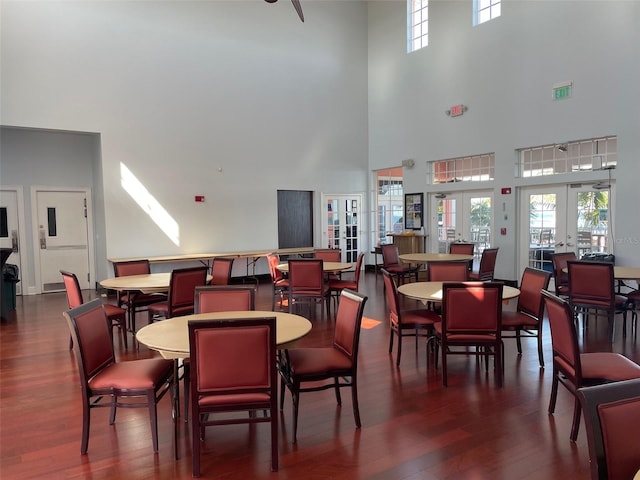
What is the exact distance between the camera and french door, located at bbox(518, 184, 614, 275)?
24.1 ft

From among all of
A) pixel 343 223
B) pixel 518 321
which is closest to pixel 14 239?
pixel 343 223

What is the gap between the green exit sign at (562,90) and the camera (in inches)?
297

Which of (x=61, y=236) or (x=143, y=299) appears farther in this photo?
(x=61, y=236)

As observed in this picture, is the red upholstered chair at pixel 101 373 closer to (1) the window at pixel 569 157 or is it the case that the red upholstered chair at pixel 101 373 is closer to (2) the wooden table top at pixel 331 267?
(2) the wooden table top at pixel 331 267

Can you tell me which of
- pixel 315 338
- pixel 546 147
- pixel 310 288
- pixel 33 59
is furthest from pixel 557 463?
pixel 33 59

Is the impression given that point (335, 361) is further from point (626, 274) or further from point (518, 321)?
point (626, 274)

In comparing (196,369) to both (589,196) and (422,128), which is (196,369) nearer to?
(589,196)

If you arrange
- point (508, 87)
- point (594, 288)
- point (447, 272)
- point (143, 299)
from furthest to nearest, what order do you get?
point (508, 87)
point (143, 299)
point (447, 272)
point (594, 288)

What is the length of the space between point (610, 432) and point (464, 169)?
8654mm

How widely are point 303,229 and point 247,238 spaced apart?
5.11ft

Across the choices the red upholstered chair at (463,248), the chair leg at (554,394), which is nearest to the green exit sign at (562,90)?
the red upholstered chair at (463,248)

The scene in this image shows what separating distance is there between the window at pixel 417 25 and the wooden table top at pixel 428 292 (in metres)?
→ 7.56

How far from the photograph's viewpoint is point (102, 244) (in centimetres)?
887

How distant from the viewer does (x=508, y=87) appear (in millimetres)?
8508
